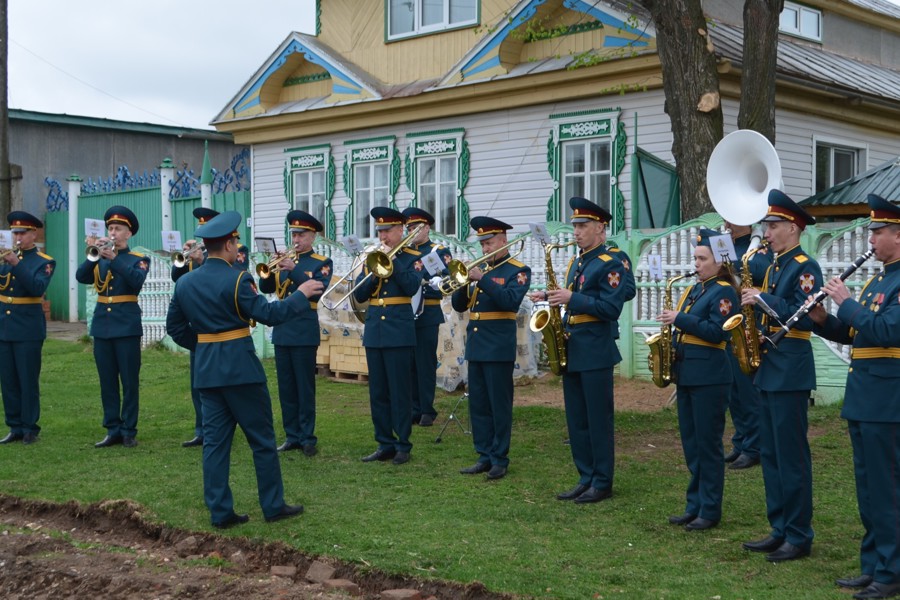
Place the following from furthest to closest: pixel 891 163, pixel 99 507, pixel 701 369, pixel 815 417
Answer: pixel 891 163 < pixel 815 417 < pixel 99 507 < pixel 701 369

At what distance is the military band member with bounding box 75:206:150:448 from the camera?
10148 mm

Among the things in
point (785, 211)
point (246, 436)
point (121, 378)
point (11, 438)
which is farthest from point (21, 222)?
point (785, 211)

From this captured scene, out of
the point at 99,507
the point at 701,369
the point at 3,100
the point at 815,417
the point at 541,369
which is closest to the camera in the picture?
the point at 701,369

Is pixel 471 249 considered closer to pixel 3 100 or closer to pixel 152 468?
pixel 152 468

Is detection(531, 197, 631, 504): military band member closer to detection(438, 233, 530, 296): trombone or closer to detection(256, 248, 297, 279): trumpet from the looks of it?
detection(438, 233, 530, 296): trombone

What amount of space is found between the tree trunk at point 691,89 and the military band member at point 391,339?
459 centimetres

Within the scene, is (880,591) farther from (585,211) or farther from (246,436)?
(246,436)

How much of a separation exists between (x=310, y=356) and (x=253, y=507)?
231 centimetres

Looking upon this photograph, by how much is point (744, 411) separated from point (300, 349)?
4067 mm

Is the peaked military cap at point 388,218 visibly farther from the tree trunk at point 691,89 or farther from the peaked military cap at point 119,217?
the tree trunk at point 691,89

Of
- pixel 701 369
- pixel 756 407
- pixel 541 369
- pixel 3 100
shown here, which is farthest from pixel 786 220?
pixel 3 100

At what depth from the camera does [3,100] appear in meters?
17.9

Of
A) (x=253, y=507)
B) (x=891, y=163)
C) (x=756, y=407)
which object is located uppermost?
(x=891, y=163)

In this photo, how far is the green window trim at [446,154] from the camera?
59.8 feet
